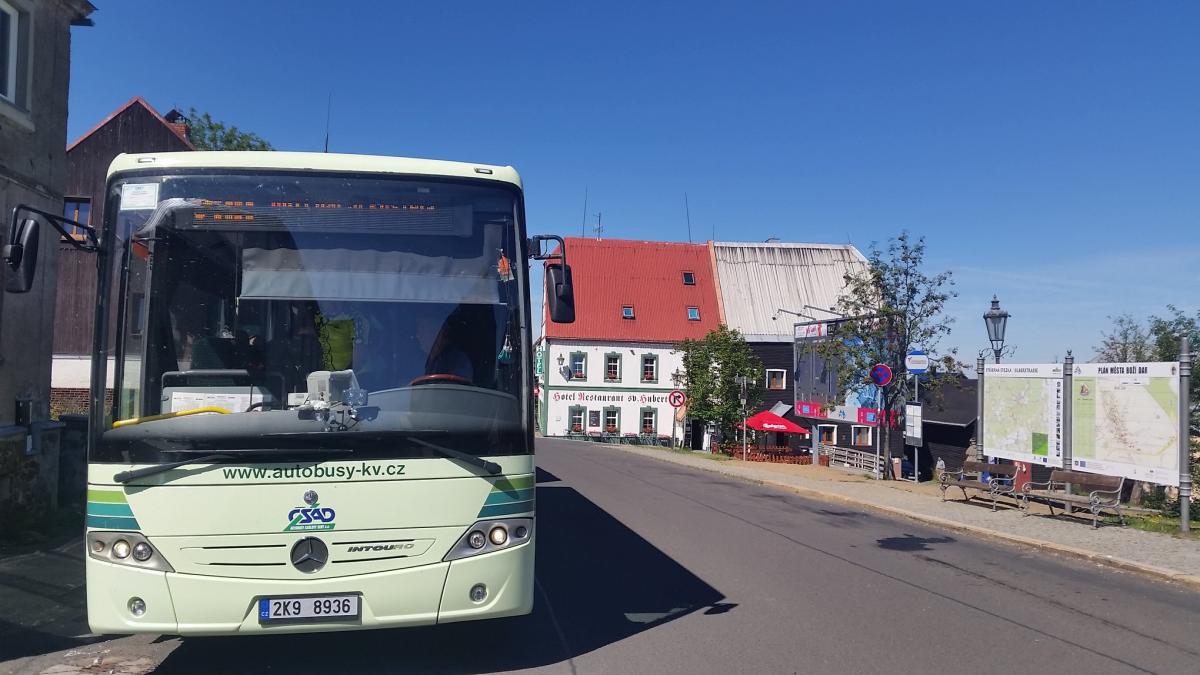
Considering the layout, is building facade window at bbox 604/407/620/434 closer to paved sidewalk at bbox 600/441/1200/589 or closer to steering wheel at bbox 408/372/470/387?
paved sidewalk at bbox 600/441/1200/589

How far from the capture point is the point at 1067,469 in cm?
1523

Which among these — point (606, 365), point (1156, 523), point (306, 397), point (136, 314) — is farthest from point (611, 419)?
point (136, 314)

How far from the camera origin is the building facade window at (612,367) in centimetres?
5484

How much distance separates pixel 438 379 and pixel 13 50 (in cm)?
895

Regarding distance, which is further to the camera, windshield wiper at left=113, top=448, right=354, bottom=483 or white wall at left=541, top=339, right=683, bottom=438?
white wall at left=541, top=339, right=683, bottom=438

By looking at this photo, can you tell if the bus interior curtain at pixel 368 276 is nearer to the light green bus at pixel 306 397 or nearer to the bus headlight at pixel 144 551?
the light green bus at pixel 306 397

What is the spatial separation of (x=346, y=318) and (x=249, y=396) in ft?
2.40

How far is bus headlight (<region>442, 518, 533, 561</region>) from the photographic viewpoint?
5.33 meters

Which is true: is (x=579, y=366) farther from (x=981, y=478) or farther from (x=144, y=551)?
(x=144, y=551)

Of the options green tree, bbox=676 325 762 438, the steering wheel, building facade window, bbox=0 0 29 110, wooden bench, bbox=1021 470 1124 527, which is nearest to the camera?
the steering wheel

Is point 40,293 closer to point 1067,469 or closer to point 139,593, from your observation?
point 139,593

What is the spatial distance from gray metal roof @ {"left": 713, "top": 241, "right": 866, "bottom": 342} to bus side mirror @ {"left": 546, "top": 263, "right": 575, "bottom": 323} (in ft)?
158

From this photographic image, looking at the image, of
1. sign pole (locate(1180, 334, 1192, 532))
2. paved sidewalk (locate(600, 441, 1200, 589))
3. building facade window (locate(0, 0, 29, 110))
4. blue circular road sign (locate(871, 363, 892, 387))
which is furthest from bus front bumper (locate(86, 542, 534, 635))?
blue circular road sign (locate(871, 363, 892, 387))

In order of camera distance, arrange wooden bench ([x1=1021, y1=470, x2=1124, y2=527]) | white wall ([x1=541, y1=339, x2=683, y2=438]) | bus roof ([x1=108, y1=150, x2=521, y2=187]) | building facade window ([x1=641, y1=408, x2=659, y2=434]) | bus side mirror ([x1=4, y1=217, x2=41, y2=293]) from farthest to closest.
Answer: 1. building facade window ([x1=641, y1=408, x2=659, y2=434])
2. white wall ([x1=541, y1=339, x2=683, y2=438])
3. wooden bench ([x1=1021, y1=470, x2=1124, y2=527])
4. bus roof ([x1=108, y1=150, x2=521, y2=187])
5. bus side mirror ([x1=4, y1=217, x2=41, y2=293])
